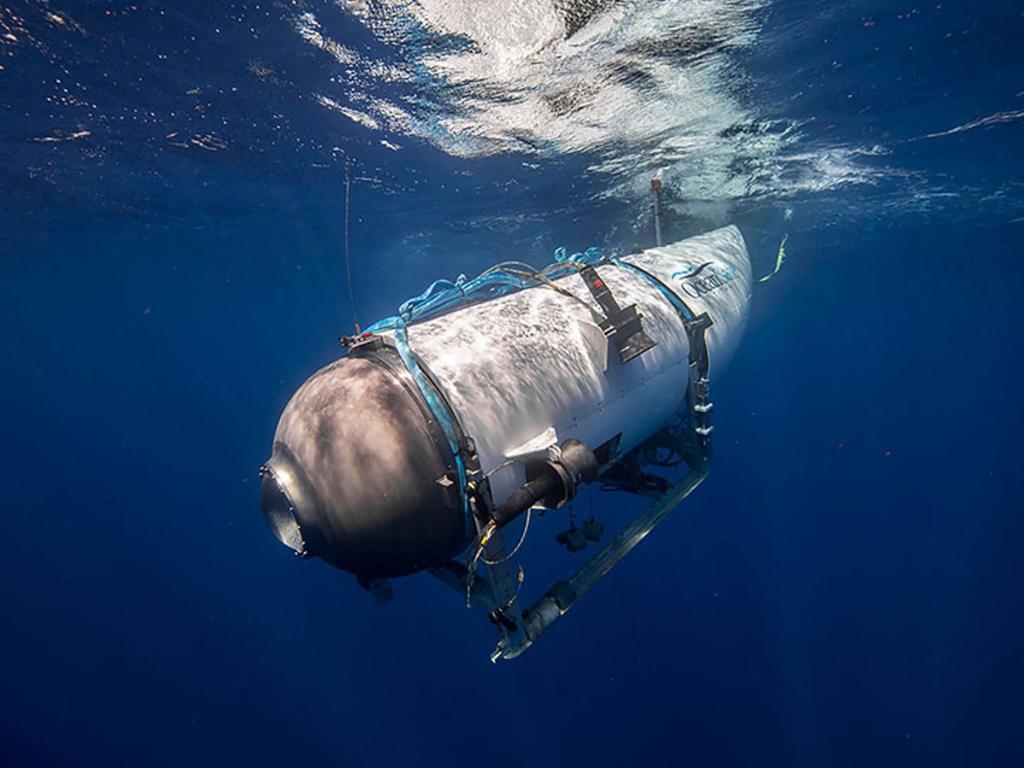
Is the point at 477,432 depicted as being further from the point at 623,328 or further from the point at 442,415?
the point at 623,328

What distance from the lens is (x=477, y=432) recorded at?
9.73 ft

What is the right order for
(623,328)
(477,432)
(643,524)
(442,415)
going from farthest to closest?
1. (643,524)
2. (623,328)
3. (477,432)
4. (442,415)

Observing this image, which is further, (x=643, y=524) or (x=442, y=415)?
(x=643, y=524)

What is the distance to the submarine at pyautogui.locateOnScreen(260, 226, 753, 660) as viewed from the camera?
279cm

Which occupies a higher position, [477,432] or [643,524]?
[477,432]

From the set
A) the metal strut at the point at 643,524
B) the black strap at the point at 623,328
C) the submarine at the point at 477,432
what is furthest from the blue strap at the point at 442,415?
the black strap at the point at 623,328

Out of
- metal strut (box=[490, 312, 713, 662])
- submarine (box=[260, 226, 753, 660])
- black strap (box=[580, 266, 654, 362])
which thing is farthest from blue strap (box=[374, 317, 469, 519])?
black strap (box=[580, 266, 654, 362])

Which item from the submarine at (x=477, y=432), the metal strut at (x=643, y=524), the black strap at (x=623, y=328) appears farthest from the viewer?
the black strap at (x=623, y=328)

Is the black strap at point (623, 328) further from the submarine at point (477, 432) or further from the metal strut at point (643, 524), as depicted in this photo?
the metal strut at point (643, 524)

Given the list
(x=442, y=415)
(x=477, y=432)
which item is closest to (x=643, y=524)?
(x=477, y=432)

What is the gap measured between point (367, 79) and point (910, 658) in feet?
79.6

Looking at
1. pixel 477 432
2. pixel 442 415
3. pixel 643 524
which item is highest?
pixel 442 415

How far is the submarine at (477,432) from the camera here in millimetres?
2793

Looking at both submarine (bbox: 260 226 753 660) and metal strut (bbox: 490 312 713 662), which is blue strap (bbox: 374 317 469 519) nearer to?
submarine (bbox: 260 226 753 660)
